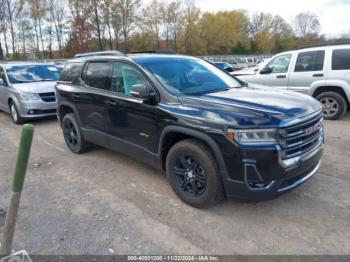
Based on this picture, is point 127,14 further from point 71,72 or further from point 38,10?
point 71,72

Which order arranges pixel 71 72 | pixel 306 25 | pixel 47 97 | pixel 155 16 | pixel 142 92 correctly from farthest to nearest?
pixel 306 25
pixel 155 16
pixel 47 97
pixel 71 72
pixel 142 92

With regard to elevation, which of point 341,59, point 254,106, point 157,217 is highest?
point 341,59

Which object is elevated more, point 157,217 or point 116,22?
point 116,22

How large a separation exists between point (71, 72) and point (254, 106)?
3.73 m

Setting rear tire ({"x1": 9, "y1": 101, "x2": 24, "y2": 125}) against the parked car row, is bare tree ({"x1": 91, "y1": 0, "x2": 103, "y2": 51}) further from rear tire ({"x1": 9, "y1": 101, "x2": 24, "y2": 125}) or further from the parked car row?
rear tire ({"x1": 9, "y1": 101, "x2": 24, "y2": 125})

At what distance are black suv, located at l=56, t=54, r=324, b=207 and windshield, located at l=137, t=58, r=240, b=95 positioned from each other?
0.01 m

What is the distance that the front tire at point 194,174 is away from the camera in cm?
312

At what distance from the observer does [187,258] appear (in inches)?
105

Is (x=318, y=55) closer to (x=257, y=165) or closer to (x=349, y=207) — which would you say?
(x=349, y=207)

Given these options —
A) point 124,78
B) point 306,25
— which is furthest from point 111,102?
point 306,25

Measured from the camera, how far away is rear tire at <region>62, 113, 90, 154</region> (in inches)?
209

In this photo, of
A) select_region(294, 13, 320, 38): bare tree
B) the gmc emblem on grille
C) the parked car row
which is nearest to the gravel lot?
the gmc emblem on grille

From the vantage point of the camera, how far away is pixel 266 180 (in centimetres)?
287

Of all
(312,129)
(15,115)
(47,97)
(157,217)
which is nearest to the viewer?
(312,129)
